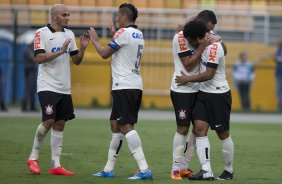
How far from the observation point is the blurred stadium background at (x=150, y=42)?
96.9 ft

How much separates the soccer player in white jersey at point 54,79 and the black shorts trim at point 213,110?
1716 millimetres

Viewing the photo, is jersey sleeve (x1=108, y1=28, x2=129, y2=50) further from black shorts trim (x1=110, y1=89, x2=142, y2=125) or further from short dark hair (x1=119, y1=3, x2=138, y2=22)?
black shorts trim (x1=110, y1=89, x2=142, y2=125)

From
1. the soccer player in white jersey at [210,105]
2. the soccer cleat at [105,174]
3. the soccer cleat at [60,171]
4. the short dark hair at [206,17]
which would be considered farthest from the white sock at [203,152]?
the soccer cleat at [60,171]

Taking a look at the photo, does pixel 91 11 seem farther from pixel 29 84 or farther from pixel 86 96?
pixel 29 84

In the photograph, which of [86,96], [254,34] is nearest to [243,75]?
[254,34]

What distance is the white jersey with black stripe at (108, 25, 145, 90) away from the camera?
11.2 metres

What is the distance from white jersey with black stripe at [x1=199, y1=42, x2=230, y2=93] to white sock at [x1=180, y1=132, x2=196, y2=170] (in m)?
0.82

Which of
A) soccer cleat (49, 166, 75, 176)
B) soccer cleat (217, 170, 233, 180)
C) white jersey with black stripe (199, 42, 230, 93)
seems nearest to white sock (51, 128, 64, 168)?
soccer cleat (49, 166, 75, 176)

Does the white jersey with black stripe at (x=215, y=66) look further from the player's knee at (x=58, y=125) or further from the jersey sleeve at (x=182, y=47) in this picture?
the player's knee at (x=58, y=125)

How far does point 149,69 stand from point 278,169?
17.7m

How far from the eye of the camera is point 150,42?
3036cm

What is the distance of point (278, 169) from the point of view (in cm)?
1268

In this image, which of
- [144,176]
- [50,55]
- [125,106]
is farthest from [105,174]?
[50,55]

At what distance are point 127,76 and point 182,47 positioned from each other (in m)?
0.80
